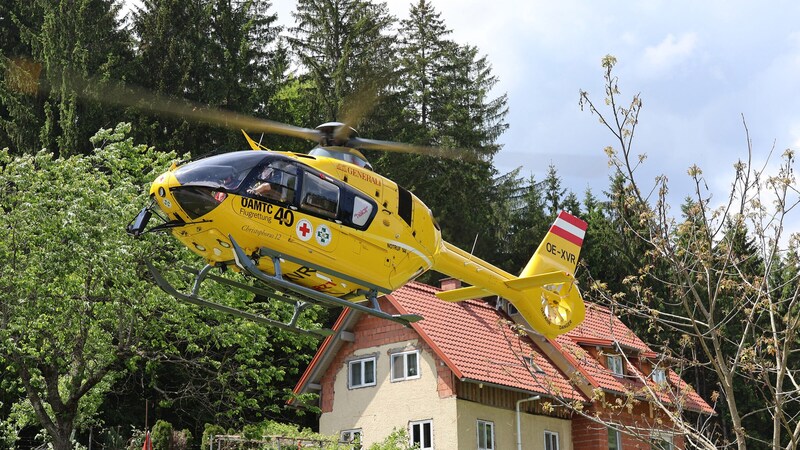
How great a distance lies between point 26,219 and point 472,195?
25324mm

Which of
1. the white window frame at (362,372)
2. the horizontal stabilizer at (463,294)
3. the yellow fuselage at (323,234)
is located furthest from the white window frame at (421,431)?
the yellow fuselage at (323,234)

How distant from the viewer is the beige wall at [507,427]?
1128 inches

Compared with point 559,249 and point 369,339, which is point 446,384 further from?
point 559,249

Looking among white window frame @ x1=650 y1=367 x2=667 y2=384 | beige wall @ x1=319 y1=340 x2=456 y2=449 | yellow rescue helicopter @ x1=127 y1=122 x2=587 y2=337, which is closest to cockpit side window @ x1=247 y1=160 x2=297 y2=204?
yellow rescue helicopter @ x1=127 y1=122 x2=587 y2=337

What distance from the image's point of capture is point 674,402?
11.8 m

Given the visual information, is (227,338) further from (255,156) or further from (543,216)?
(543,216)

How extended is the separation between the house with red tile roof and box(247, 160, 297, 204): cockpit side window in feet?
49.6

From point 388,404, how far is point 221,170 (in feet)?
58.2

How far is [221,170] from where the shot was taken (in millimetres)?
13578

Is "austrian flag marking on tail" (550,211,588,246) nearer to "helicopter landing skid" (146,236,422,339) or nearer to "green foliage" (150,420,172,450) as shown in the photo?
"helicopter landing skid" (146,236,422,339)

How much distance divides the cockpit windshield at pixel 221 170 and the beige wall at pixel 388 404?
16218 mm

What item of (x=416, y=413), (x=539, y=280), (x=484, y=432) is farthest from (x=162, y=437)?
(x=539, y=280)

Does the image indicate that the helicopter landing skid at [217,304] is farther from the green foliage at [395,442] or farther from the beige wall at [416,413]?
the beige wall at [416,413]

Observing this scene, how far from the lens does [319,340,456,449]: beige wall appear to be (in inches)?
1132
